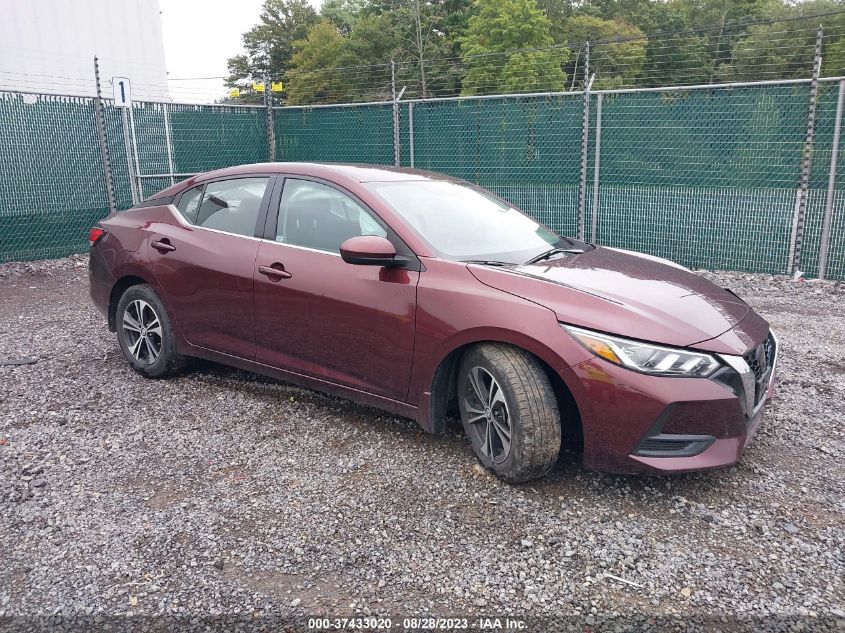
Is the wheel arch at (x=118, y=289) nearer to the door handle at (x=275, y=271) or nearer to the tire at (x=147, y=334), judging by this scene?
the tire at (x=147, y=334)

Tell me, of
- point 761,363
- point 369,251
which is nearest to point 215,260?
point 369,251

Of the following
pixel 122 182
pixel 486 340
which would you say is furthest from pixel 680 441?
pixel 122 182

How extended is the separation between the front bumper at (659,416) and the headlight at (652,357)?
0.03 metres

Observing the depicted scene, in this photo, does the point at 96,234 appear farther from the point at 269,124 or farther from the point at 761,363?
the point at 269,124

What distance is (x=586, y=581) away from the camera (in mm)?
2760

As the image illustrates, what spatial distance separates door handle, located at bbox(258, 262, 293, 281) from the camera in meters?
4.18

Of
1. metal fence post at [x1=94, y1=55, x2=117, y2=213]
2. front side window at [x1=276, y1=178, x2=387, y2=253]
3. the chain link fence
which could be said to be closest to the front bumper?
front side window at [x1=276, y1=178, x2=387, y2=253]

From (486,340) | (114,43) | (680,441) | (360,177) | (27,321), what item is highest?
(114,43)

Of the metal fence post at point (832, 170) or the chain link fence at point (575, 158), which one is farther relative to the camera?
the chain link fence at point (575, 158)

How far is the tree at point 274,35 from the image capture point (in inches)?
2776

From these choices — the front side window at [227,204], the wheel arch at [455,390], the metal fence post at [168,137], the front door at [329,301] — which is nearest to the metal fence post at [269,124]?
the metal fence post at [168,137]

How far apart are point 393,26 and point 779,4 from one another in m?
29.2

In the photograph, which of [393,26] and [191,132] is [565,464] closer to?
[191,132]

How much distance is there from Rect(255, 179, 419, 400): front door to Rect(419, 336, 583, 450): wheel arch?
181 mm
